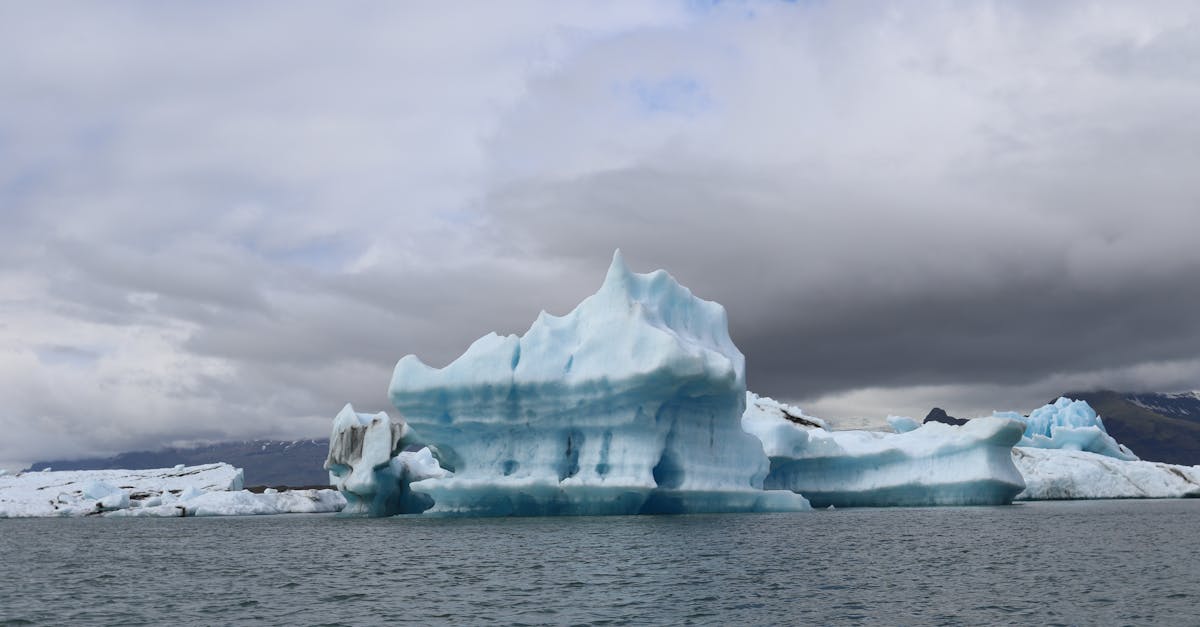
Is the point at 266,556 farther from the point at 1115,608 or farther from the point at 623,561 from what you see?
the point at 1115,608

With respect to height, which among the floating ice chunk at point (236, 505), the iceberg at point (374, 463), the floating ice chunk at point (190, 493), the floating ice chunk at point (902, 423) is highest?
the floating ice chunk at point (902, 423)

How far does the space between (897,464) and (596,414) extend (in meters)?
20.3

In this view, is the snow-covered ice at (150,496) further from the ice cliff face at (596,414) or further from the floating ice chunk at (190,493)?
the ice cliff face at (596,414)

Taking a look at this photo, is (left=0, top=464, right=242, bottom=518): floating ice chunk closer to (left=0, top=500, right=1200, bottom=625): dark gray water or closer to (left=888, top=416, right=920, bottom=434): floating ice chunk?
(left=0, top=500, right=1200, bottom=625): dark gray water

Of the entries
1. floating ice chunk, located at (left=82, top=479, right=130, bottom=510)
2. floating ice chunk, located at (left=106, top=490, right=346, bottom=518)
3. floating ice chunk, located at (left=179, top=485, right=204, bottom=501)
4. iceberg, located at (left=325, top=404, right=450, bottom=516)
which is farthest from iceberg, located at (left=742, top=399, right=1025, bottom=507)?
floating ice chunk, located at (left=82, top=479, right=130, bottom=510)

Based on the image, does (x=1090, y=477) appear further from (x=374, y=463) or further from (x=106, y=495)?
(x=106, y=495)

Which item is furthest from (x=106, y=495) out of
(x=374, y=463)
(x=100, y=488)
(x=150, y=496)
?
(x=374, y=463)

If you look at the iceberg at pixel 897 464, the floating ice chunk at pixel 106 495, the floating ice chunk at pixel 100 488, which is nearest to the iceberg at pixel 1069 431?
the iceberg at pixel 897 464

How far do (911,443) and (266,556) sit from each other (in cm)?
3292

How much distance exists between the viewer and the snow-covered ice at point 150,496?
7050 centimetres

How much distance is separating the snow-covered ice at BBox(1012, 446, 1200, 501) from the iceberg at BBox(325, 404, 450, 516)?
123ft

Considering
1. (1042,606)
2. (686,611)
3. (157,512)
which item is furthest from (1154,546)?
(157,512)

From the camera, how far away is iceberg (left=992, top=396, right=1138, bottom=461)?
225 ft

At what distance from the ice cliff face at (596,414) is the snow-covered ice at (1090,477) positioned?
94.1 ft
